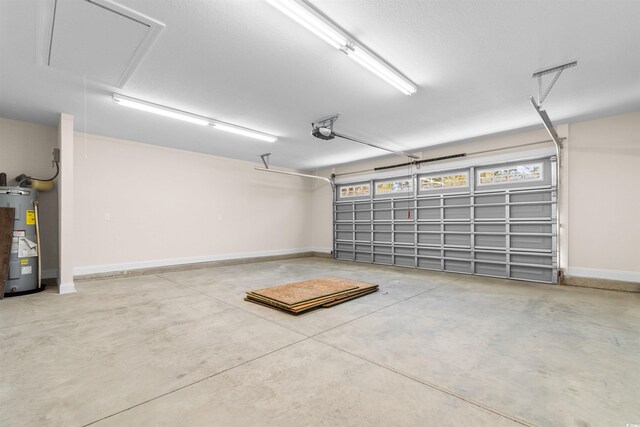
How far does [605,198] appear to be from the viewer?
528 centimetres

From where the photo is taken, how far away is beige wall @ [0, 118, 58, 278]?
523cm

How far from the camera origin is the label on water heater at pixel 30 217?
4.91 m

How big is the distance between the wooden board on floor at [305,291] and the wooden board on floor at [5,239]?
13.5ft

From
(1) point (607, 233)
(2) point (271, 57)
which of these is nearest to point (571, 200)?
(1) point (607, 233)

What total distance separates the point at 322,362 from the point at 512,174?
636 cm

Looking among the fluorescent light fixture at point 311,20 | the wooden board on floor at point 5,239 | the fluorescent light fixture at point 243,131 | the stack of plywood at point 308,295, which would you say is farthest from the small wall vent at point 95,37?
the stack of plywood at point 308,295

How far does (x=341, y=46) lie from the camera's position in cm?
285

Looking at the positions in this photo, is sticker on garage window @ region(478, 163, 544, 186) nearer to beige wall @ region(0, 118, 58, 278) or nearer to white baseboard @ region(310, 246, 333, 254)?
white baseboard @ region(310, 246, 333, 254)

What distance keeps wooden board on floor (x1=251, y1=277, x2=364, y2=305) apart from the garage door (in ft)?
11.2

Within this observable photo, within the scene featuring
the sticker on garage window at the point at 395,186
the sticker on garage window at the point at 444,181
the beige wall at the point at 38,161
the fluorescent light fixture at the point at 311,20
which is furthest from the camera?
the sticker on garage window at the point at 395,186

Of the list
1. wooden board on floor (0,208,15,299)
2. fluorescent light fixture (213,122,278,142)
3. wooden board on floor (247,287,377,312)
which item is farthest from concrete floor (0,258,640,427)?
fluorescent light fixture (213,122,278,142)

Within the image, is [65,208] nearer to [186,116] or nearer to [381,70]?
[186,116]

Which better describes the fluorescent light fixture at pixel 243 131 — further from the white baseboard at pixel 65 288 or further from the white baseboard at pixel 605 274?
the white baseboard at pixel 605 274

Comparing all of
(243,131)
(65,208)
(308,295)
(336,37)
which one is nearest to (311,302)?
(308,295)
